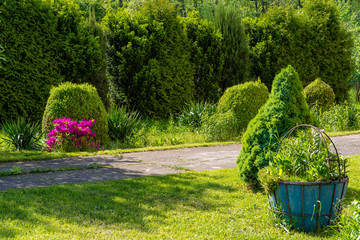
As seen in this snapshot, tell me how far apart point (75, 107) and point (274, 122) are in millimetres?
5251

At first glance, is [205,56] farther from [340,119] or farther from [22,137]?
[22,137]

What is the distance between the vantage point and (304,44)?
1590 cm

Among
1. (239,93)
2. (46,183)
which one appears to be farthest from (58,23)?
(46,183)

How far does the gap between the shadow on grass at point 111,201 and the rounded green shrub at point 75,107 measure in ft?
12.0

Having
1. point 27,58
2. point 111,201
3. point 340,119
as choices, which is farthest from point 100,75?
point 111,201

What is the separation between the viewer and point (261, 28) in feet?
50.8

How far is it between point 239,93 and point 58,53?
18.3 feet

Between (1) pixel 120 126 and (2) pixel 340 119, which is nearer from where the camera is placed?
(1) pixel 120 126

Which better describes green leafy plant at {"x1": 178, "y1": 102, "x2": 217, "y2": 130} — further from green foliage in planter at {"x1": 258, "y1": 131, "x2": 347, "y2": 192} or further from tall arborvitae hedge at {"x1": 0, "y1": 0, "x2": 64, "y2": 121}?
green foliage in planter at {"x1": 258, "y1": 131, "x2": 347, "y2": 192}

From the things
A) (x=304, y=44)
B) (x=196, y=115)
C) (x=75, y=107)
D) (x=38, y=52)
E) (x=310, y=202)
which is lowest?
(x=310, y=202)

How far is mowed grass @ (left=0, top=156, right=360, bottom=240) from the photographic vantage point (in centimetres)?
358

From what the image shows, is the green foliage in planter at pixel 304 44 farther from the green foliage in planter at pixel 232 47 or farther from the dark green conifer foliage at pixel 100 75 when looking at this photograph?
the dark green conifer foliage at pixel 100 75

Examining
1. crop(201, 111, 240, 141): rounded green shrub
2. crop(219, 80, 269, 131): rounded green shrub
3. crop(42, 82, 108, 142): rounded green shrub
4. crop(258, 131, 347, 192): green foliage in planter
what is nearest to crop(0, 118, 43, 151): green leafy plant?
crop(42, 82, 108, 142): rounded green shrub

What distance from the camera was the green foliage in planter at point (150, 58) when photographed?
12.3 m
